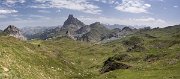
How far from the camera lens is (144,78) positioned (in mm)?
65938

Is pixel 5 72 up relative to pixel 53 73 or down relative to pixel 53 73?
up

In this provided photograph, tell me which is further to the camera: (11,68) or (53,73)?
(53,73)

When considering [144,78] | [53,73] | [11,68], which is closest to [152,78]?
[144,78]

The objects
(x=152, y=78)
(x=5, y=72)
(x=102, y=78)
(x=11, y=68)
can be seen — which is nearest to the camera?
(x=5, y=72)

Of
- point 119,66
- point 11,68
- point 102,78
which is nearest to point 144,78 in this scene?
point 102,78

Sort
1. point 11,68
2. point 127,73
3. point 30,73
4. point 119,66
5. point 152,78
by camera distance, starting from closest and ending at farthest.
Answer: point 11,68, point 30,73, point 152,78, point 127,73, point 119,66

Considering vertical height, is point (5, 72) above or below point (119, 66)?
above

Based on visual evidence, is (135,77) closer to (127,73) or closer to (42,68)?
(127,73)

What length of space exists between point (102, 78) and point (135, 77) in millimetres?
7456

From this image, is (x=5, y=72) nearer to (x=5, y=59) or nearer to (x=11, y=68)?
(x=11, y=68)

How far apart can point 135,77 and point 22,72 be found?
2449cm

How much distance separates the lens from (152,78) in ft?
213

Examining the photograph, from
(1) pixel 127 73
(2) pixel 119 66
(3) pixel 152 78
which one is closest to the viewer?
(3) pixel 152 78

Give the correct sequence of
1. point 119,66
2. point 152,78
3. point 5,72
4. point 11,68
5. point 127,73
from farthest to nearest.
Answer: point 119,66, point 127,73, point 152,78, point 11,68, point 5,72
